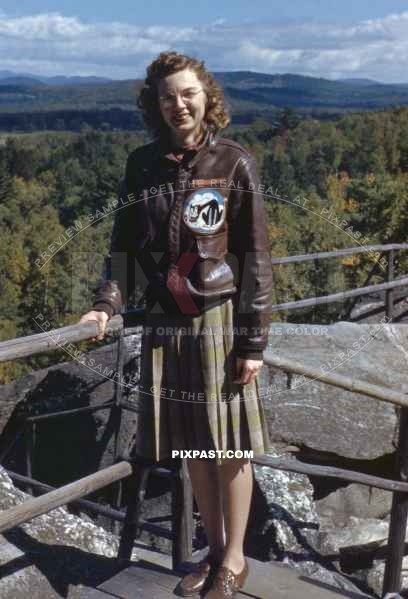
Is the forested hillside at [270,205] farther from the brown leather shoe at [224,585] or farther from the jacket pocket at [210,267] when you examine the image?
the brown leather shoe at [224,585]

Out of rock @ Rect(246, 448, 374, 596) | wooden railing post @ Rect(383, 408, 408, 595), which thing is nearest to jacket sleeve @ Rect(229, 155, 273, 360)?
wooden railing post @ Rect(383, 408, 408, 595)

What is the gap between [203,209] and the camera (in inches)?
89.6

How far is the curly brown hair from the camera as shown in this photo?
2318mm

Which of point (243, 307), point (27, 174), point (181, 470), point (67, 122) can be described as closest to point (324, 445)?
Answer: point (181, 470)

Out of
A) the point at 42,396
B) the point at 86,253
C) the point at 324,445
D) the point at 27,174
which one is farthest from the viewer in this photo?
the point at 27,174

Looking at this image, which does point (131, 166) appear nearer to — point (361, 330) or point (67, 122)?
point (361, 330)

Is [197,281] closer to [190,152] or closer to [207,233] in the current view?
[207,233]

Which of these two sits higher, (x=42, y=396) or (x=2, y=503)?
(x=2, y=503)

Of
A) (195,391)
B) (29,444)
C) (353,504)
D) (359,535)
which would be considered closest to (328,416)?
(353,504)

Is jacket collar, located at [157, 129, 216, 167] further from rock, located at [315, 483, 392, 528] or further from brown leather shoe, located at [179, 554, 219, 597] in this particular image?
rock, located at [315, 483, 392, 528]

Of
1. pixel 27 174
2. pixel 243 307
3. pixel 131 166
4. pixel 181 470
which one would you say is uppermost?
pixel 131 166

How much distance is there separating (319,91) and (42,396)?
139 meters

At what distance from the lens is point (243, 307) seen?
2350 millimetres

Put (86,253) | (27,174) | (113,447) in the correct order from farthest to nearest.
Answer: (27,174) < (86,253) < (113,447)
